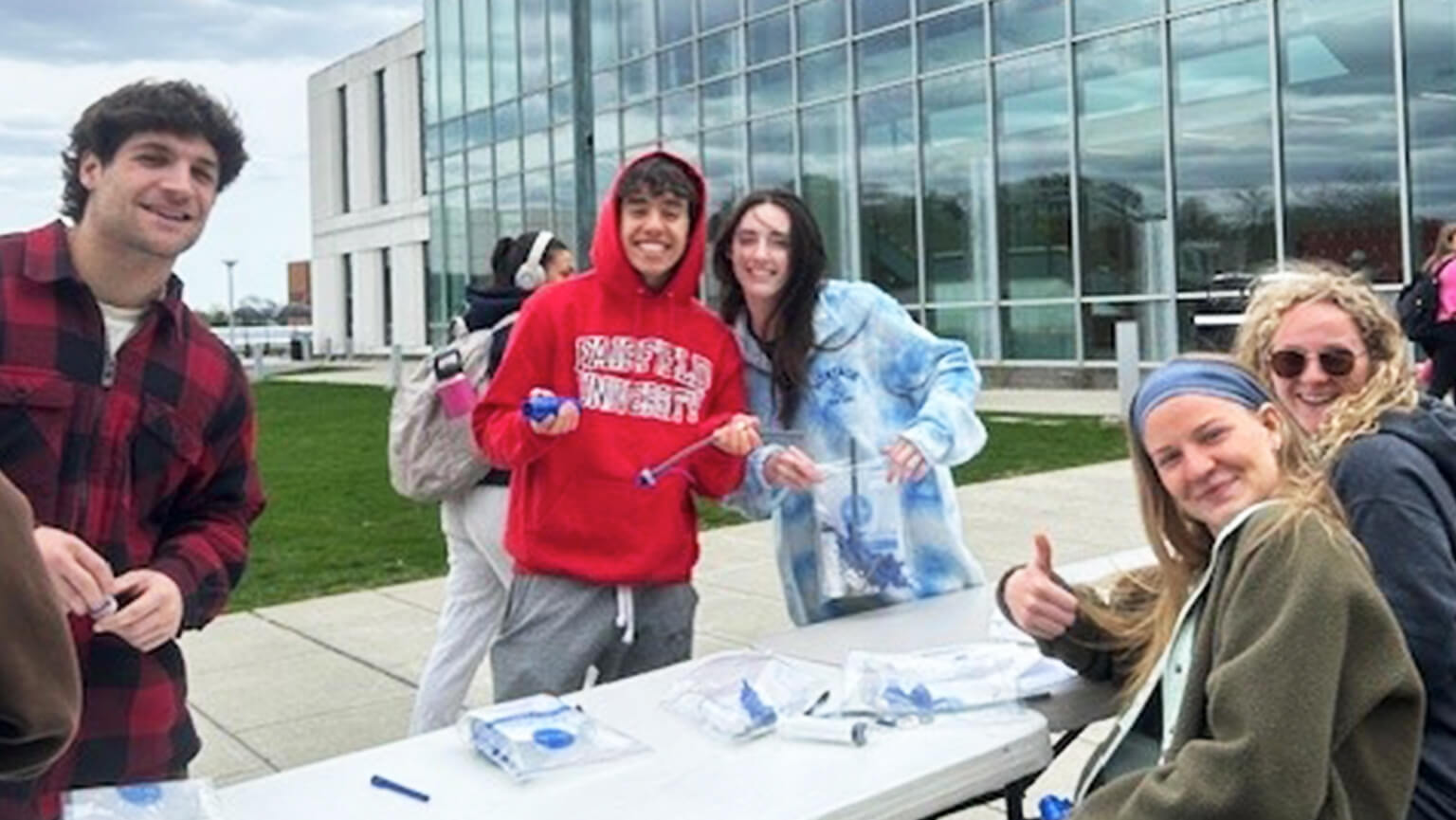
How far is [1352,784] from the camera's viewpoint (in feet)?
6.04

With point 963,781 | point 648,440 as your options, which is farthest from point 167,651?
point 963,781

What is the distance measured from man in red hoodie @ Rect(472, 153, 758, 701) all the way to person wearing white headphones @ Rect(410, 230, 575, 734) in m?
0.94

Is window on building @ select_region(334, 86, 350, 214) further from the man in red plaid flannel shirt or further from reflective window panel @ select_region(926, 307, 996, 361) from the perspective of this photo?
the man in red plaid flannel shirt

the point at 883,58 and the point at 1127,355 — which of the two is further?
the point at 883,58

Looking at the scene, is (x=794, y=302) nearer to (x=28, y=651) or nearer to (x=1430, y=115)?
(x=28, y=651)

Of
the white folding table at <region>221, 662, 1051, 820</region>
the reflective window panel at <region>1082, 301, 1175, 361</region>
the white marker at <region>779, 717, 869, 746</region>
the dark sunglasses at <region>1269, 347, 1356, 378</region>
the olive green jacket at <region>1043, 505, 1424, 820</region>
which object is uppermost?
the reflective window panel at <region>1082, 301, 1175, 361</region>

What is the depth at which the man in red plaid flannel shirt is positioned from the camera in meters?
2.19

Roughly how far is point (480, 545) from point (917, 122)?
56.1 feet

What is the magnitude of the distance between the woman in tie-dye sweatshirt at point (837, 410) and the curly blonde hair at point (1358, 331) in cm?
77

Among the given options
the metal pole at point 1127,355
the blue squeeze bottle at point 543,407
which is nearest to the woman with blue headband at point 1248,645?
the blue squeeze bottle at point 543,407

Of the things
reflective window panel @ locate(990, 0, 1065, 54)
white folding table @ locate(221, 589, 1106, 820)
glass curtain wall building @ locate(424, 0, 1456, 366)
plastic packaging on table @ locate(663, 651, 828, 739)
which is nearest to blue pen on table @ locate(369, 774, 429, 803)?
white folding table @ locate(221, 589, 1106, 820)

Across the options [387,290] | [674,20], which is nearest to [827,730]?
[674,20]

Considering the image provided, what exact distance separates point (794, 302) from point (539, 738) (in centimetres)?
143

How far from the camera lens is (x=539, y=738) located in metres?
2.26
